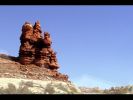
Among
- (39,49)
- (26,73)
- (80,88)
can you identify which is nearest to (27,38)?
(39,49)

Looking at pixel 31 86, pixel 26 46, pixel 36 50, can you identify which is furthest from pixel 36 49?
pixel 31 86

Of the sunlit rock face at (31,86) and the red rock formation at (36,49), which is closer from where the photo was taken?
the sunlit rock face at (31,86)

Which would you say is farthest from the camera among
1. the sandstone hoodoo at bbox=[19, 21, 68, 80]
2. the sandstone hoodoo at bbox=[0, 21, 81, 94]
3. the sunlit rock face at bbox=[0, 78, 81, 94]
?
the sandstone hoodoo at bbox=[19, 21, 68, 80]

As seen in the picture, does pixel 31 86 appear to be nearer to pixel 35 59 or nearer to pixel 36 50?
pixel 35 59

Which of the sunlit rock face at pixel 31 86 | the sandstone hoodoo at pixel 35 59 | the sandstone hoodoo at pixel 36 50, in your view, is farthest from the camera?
the sandstone hoodoo at pixel 36 50

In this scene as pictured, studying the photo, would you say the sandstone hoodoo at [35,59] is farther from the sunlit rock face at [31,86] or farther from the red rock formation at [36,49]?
the sunlit rock face at [31,86]

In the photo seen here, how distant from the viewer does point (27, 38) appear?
43.6m

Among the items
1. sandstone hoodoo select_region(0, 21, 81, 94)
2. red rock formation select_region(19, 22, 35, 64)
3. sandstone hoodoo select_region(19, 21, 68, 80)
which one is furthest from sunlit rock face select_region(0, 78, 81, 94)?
red rock formation select_region(19, 22, 35, 64)

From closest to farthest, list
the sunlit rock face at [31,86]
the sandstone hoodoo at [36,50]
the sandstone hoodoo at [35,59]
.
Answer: the sunlit rock face at [31,86]
the sandstone hoodoo at [35,59]
the sandstone hoodoo at [36,50]

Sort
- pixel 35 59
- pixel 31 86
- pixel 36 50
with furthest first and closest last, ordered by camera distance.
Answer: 1. pixel 36 50
2. pixel 35 59
3. pixel 31 86

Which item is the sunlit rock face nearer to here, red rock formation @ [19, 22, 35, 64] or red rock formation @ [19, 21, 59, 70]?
red rock formation @ [19, 21, 59, 70]

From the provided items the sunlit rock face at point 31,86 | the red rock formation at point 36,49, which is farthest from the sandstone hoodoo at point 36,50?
the sunlit rock face at point 31,86
